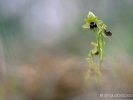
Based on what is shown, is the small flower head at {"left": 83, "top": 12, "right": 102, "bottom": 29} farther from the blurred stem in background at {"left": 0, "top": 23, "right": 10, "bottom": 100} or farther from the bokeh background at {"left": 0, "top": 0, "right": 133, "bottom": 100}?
the blurred stem in background at {"left": 0, "top": 23, "right": 10, "bottom": 100}

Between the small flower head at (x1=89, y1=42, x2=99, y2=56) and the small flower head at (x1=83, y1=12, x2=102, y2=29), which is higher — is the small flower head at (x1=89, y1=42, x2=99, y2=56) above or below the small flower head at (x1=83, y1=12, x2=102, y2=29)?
below

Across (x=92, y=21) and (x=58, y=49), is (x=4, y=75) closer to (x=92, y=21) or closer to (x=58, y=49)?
(x=58, y=49)

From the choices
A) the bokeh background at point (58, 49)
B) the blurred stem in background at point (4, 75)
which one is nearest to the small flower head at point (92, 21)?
the bokeh background at point (58, 49)

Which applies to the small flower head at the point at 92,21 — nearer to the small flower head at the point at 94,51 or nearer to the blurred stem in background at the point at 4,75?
the small flower head at the point at 94,51

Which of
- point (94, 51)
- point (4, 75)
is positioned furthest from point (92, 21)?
point (4, 75)

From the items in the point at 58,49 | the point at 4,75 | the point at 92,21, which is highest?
the point at 92,21

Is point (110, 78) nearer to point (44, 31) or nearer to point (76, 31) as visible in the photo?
point (76, 31)

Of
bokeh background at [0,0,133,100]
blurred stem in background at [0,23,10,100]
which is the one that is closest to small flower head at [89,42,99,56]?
bokeh background at [0,0,133,100]
